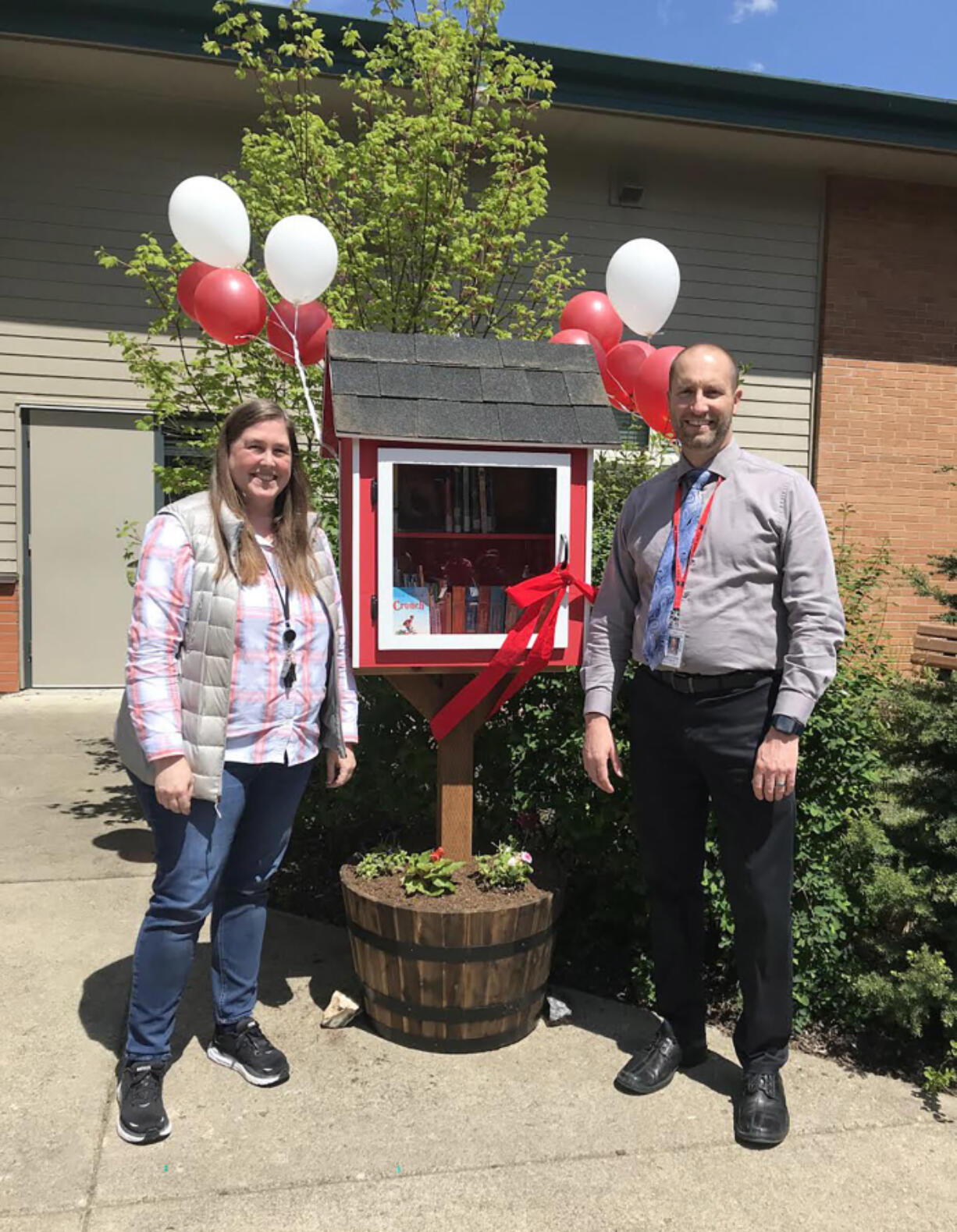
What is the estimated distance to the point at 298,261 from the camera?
368 cm

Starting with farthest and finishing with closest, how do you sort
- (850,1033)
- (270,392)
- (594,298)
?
(270,392), (594,298), (850,1033)

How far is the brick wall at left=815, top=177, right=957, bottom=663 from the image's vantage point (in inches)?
375

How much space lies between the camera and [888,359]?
9633 mm

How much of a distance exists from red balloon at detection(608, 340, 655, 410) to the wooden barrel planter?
2099 millimetres

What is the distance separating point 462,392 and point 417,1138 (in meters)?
2.13

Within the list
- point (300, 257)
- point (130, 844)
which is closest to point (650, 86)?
point (300, 257)

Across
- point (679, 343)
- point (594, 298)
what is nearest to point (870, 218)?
point (679, 343)

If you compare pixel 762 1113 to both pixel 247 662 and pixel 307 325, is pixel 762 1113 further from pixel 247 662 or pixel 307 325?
pixel 307 325

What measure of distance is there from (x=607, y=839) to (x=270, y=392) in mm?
A: 2901

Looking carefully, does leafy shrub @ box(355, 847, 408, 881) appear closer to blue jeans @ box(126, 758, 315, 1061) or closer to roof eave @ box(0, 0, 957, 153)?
blue jeans @ box(126, 758, 315, 1061)

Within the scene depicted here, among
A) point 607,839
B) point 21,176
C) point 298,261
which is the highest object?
point 21,176

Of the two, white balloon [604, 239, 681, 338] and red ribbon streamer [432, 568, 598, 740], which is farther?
white balloon [604, 239, 681, 338]

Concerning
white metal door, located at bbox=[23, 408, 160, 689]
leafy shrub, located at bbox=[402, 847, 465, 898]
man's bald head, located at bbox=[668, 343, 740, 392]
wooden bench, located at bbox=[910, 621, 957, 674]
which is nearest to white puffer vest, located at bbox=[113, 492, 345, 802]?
leafy shrub, located at bbox=[402, 847, 465, 898]

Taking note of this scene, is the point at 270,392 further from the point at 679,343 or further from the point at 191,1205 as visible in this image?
the point at 679,343
